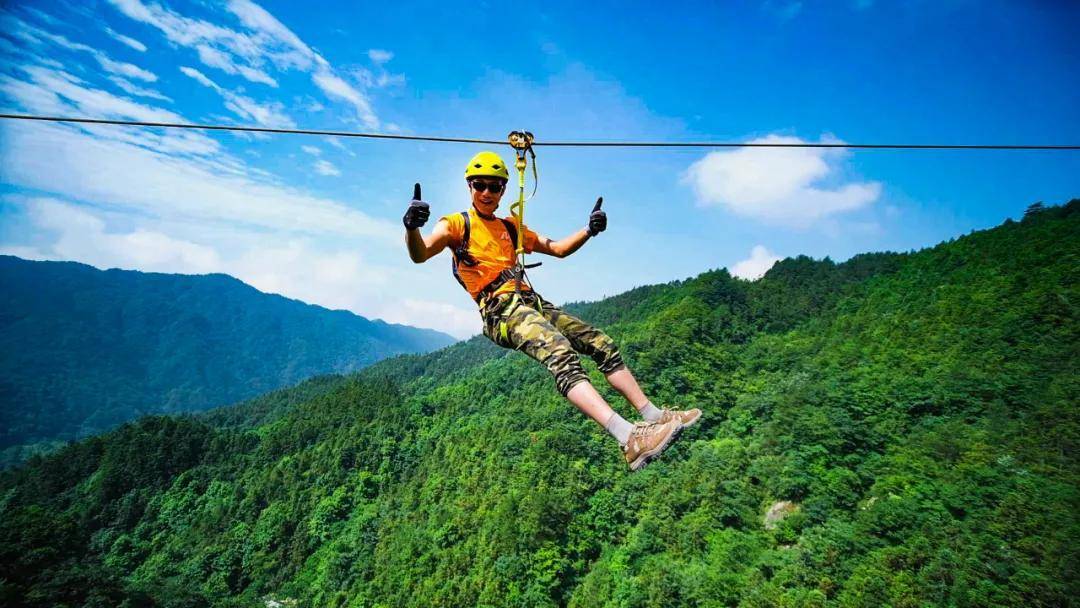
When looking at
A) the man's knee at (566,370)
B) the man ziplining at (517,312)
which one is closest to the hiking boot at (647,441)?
the man ziplining at (517,312)

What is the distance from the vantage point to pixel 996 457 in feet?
109

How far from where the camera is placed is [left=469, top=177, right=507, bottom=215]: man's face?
4.10 metres

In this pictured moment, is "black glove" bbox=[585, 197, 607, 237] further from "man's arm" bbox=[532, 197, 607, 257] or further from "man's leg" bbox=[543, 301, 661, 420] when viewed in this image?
"man's leg" bbox=[543, 301, 661, 420]

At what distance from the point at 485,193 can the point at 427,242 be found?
70 cm

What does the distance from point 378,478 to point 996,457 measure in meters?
67.2

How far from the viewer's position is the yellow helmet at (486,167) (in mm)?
3996

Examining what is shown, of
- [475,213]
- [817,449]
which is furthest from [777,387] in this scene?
[475,213]

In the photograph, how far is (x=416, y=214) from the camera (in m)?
3.39

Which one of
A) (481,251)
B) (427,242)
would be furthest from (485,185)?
(427,242)

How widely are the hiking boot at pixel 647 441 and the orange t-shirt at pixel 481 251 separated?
1.41 metres

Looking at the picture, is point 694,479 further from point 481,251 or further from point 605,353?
point 481,251

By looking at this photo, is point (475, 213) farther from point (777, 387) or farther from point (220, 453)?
point (220, 453)

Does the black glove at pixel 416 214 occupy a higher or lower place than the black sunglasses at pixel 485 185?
lower

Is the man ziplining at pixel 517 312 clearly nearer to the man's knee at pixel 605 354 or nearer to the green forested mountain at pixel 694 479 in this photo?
the man's knee at pixel 605 354
